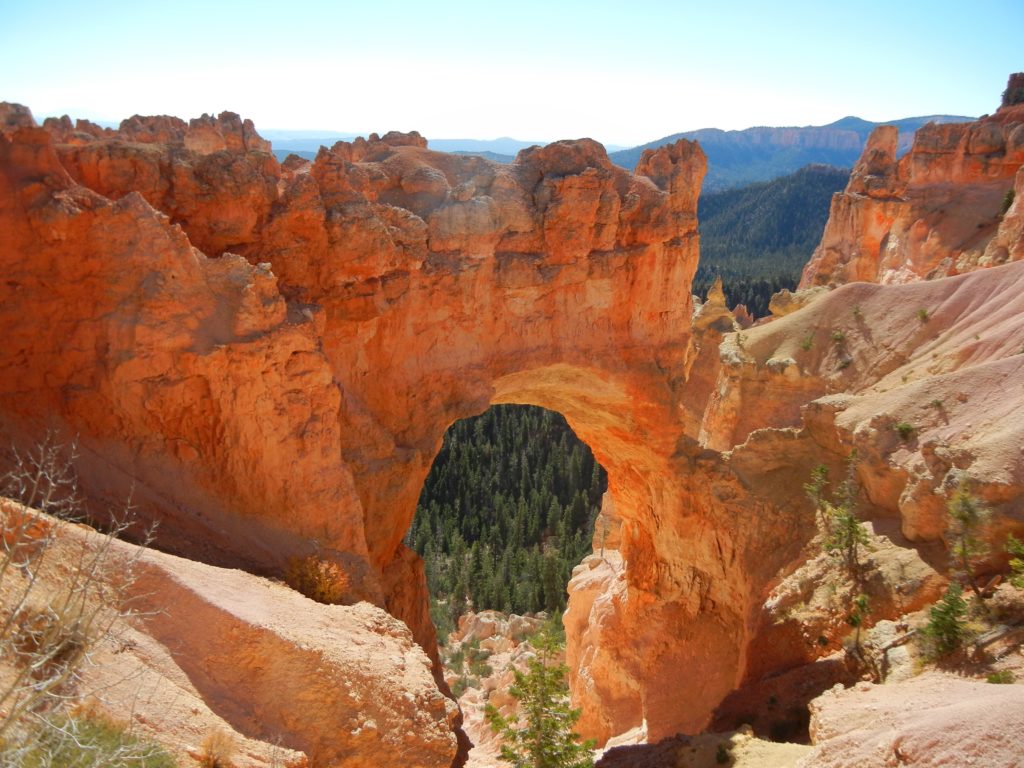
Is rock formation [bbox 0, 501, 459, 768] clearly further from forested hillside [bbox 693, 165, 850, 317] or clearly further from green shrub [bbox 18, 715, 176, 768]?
forested hillside [bbox 693, 165, 850, 317]

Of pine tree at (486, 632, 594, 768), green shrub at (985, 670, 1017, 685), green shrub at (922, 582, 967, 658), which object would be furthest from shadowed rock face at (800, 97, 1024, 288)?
pine tree at (486, 632, 594, 768)

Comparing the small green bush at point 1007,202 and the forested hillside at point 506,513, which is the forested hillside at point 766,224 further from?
the small green bush at point 1007,202

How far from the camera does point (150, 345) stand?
11867 millimetres

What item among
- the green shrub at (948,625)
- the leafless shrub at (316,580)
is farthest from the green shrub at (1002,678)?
the leafless shrub at (316,580)

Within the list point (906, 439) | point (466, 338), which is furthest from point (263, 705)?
point (906, 439)

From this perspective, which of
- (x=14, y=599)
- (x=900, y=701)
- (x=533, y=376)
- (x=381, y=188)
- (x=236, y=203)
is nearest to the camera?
(x=14, y=599)

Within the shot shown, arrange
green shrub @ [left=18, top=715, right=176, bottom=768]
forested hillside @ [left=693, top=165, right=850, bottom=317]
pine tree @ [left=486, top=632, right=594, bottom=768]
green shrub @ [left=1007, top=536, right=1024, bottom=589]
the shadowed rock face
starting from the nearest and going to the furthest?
green shrub @ [left=18, top=715, right=176, bottom=768] → pine tree @ [left=486, top=632, right=594, bottom=768] → green shrub @ [left=1007, top=536, right=1024, bottom=589] → the shadowed rock face → forested hillside @ [left=693, top=165, right=850, bottom=317]

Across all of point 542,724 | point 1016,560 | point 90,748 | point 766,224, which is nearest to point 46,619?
point 90,748

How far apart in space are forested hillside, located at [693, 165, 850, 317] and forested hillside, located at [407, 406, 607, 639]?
56.3 m

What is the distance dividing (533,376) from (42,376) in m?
11.9

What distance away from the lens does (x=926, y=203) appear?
163 feet

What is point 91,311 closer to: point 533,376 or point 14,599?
point 14,599

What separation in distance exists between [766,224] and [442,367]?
129 metres

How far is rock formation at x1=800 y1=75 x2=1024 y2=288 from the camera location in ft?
149
